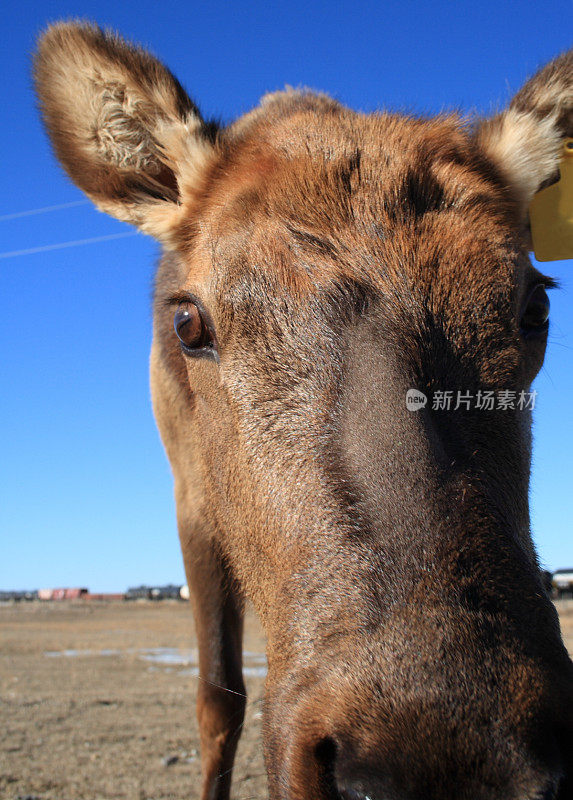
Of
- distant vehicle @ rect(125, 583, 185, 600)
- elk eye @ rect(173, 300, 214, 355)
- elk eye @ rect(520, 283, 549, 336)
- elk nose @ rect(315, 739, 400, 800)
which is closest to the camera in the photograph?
elk nose @ rect(315, 739, 400, 800)

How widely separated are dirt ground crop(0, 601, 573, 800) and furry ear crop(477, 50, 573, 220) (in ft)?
10.3

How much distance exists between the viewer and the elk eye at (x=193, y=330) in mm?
3449

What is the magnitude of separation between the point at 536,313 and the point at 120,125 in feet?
8.32

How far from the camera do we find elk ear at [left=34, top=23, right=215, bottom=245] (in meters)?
3.87

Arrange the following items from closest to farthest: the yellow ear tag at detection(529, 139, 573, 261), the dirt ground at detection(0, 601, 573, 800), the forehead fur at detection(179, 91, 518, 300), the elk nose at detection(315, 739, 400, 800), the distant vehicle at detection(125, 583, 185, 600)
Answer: the elk nose at detection(315, 739, 400, 800)
the forehead fur at detection(179, 91, 518, 300)
the yellow ear tag at detection(529, 139, 573, 261)
the dirt ground at detection(0, 601, 573, 800)
the distant vehicle at detection(125, 583, 185, 600)

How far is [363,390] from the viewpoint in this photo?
259 cm

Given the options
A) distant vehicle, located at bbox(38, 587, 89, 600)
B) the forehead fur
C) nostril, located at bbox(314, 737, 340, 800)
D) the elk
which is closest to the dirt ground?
the elk

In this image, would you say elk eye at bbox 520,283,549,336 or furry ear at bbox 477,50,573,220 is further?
furry ear at bbox 477,50,573,220

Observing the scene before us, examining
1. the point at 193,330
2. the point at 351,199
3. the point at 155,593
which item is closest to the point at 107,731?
the point at 193,330

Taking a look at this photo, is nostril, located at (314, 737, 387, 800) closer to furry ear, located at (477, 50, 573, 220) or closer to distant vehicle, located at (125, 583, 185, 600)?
furry ear, located at (477, 50, 573, 220)

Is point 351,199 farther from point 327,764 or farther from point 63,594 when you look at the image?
point 63,594

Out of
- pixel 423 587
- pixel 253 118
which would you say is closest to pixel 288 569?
pixel 423 587

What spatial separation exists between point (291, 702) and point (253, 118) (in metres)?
3.94

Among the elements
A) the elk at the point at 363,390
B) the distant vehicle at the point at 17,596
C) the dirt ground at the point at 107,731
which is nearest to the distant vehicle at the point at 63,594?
the distant vehicle at the point at 17,596
